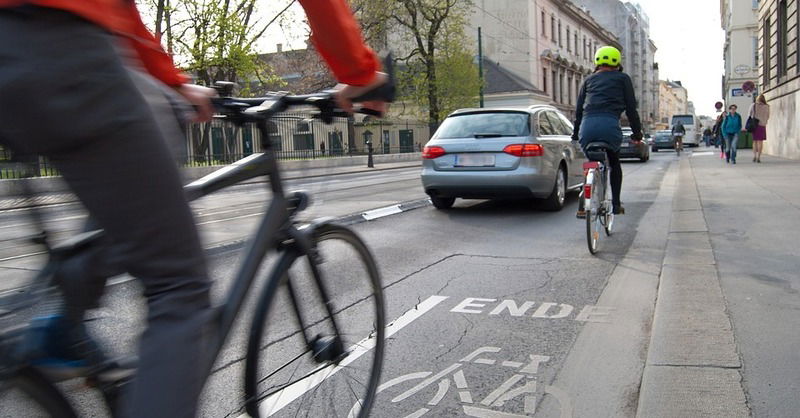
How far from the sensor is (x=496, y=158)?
872 centimetres

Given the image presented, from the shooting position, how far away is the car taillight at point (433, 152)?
899 cm

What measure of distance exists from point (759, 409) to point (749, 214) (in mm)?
6064

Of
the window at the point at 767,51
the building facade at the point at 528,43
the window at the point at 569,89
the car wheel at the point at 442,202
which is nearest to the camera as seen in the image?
the car wheel at the point at 442,202

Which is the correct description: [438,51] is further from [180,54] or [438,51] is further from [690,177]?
[690,177]

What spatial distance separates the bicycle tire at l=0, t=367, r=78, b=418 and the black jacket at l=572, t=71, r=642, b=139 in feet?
19.6

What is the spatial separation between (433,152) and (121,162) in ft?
25.6

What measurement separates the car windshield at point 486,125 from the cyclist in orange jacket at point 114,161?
24.9ft

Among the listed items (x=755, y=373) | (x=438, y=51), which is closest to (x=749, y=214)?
(x=755, y=373)

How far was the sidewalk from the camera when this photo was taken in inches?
108

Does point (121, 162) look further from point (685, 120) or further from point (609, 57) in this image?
point (685, 120)

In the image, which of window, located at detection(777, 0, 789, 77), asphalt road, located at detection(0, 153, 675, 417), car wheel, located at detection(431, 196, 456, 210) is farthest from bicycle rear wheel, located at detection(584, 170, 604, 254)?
window, located at detection(777, 0, 789, 77)

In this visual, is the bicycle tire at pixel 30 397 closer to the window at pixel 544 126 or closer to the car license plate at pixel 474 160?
the car license plate at pixel 474 160

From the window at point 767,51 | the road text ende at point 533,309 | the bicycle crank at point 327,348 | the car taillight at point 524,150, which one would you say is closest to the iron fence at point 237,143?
the bicycle crank at point 327,348

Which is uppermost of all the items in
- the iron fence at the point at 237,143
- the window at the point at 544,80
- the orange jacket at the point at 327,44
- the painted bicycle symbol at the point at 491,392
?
the window at the point at 544,80
